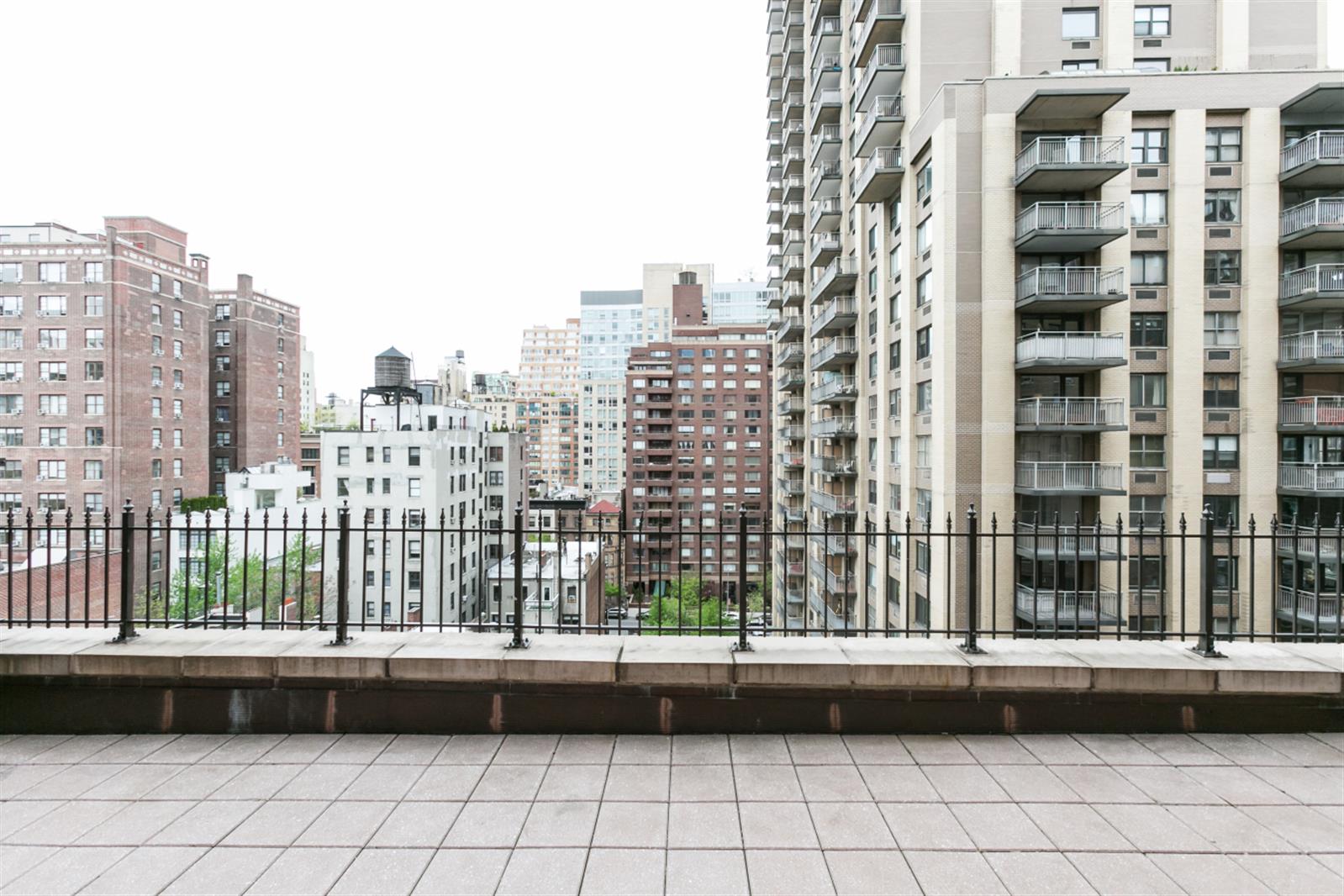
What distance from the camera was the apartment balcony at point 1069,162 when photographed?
25281 mm

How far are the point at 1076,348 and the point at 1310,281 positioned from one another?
10.9 m

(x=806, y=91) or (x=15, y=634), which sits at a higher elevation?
(x=806, y=91)

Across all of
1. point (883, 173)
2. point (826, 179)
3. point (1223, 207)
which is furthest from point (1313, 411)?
point (826, 179)

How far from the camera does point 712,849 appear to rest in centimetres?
372

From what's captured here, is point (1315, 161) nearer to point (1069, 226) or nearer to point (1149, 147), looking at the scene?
point (1149, 147)

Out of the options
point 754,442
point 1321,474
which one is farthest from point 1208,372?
point 754,442

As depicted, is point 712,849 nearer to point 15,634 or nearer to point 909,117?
point 15,634

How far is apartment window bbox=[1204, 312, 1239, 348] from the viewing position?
28.3 m

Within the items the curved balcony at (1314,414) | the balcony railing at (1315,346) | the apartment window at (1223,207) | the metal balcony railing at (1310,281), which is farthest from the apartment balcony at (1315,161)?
the curved balcony at (1314,414)

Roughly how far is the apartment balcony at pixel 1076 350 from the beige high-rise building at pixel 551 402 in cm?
10425

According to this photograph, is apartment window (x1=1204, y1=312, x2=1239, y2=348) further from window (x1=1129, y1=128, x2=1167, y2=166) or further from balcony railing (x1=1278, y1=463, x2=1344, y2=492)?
window (x1=1129, y1=128, x2=1167, y2=166)

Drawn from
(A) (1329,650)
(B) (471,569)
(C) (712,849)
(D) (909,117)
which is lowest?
(B) (471,569)

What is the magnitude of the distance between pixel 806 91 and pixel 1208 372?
3286 centimetres

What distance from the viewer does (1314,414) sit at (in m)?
27.3
